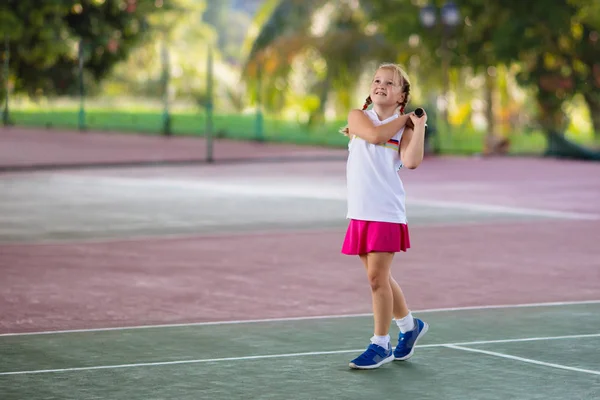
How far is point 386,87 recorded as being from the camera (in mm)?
7895

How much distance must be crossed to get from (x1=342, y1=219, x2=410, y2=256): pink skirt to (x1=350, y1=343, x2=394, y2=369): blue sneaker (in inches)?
22.1

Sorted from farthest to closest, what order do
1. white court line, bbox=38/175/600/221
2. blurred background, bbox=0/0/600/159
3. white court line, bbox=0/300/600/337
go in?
1. blurred background, bbox=0/0/600/159
2. white court line, bbox=38/175/600/221
3. white court line, bbox=0/300/600/337

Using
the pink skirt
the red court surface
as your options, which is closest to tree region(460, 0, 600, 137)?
the red court surface

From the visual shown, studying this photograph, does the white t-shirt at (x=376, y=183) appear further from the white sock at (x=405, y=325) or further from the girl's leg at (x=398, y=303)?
the white sock at (x=405, y=325)

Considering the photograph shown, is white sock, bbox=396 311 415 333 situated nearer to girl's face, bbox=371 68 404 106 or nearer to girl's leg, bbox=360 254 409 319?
girl's leg, bbox=360 254 409 319

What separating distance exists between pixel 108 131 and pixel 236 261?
104 ft

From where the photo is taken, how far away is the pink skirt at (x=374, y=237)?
7.87 m

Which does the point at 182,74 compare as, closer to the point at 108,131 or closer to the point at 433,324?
the point at 108,131

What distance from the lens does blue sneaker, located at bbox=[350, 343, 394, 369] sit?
7.99 m

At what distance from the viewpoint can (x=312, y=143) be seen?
41156 millimetres

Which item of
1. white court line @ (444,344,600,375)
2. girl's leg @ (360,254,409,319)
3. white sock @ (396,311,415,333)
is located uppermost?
girl's leg @ (360,254,409,319)

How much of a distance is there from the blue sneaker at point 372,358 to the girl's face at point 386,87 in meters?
1.36

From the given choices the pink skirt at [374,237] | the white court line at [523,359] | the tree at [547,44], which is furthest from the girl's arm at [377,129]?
the tree at [547,44]

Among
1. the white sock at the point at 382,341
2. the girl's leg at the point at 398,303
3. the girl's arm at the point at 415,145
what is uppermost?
the girl's arm at the point at 415,145
